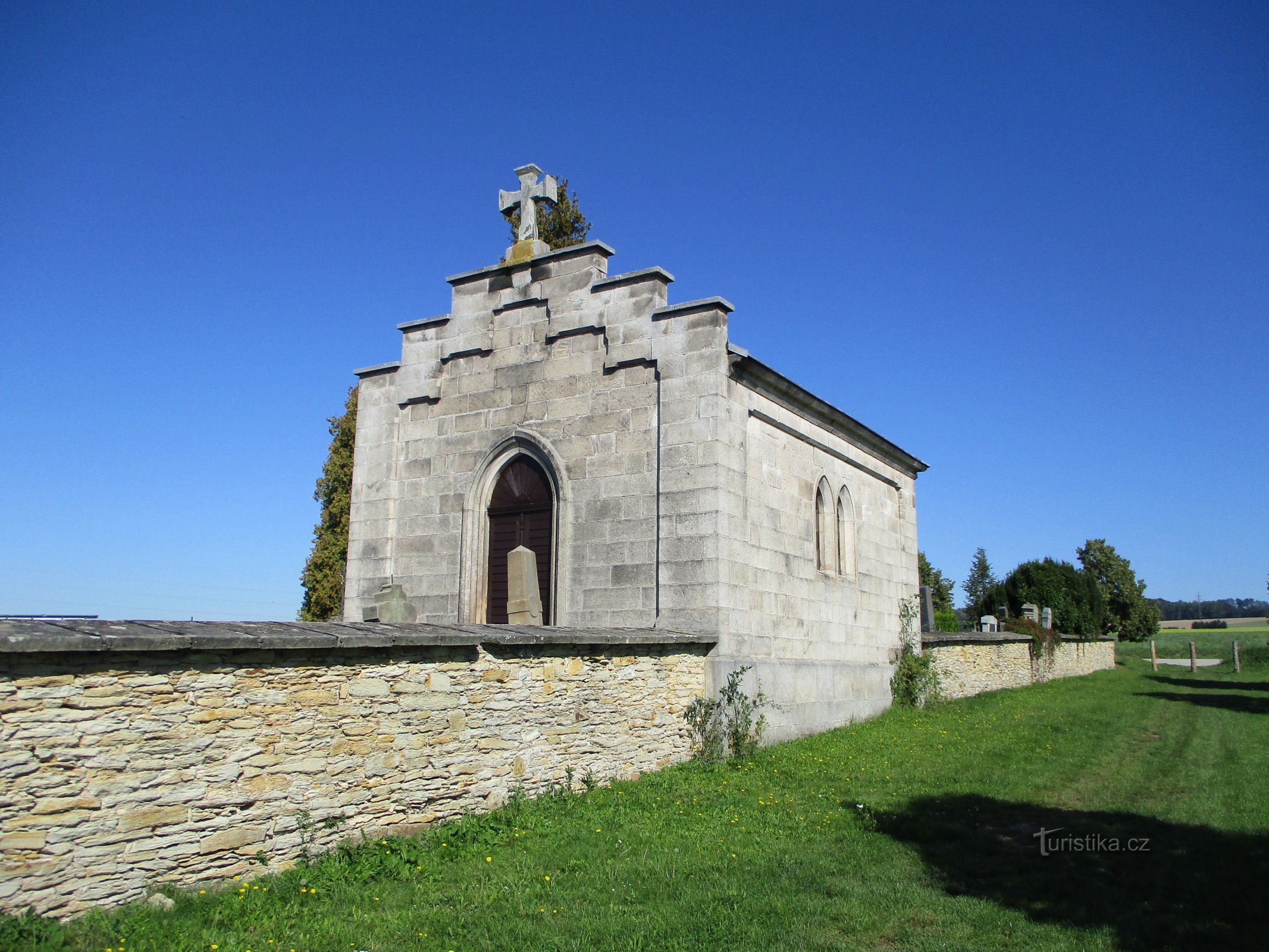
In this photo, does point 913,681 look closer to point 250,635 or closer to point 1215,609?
point 250,635

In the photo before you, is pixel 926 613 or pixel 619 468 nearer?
pixel 619 468

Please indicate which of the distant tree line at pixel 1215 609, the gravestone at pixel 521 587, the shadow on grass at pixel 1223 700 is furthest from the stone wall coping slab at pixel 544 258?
the distant tree line at pixel 1215 609

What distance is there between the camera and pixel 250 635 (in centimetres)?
637

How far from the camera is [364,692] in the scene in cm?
737

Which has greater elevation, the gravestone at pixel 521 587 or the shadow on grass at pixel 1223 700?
the gravestone at pixel 521 587

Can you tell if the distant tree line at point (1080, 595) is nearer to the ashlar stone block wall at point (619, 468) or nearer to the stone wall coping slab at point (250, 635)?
the ashlar stone block wall at point (619, 468)

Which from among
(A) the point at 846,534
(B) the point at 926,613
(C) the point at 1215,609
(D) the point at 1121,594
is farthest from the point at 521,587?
(C) the point at 1215,609

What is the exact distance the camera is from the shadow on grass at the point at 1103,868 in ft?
19.6

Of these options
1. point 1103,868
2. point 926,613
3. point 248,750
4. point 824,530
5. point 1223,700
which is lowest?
point 1103,868

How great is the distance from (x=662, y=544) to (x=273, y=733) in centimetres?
620

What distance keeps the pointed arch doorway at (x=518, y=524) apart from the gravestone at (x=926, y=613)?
35.3ft

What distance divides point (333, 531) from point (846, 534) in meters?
15.0

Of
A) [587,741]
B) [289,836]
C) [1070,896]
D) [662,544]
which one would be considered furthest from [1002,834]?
[289,836]

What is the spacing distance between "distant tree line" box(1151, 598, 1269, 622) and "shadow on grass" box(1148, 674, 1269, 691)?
385ft
